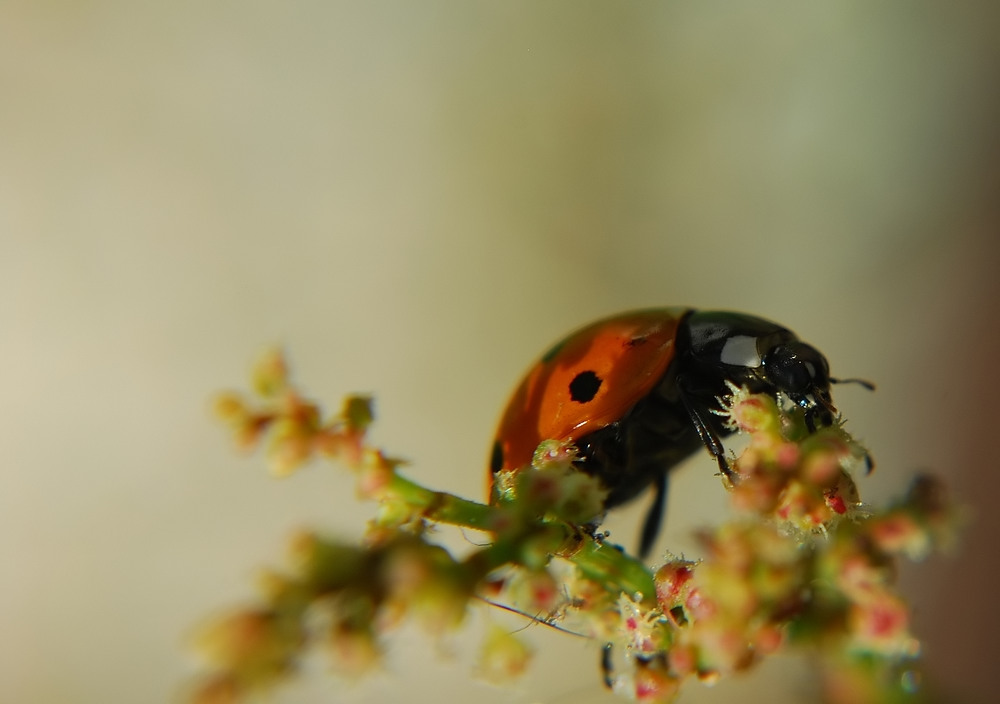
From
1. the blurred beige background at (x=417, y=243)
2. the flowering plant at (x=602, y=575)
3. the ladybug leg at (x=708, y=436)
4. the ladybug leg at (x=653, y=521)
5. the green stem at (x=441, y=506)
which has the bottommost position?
the flowering plant at (x=602, y=575)

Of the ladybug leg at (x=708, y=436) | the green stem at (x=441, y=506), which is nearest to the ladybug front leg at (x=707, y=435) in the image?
the ladybug leg at (x=708, y=436)

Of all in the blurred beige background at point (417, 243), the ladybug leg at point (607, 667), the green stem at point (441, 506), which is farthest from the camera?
the blurred beige background at point (417, 243)

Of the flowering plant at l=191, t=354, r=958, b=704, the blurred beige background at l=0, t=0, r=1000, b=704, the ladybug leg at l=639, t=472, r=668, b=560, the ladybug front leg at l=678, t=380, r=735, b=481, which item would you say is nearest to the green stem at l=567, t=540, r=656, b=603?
the flowering plant at l=191, t=354, r=958, b=704

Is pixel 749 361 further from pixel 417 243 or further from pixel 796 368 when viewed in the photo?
pixel 417 243

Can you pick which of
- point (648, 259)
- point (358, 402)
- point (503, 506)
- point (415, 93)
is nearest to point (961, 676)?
point (503, 506)

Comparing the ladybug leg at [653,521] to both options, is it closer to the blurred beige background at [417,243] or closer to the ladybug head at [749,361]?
the ladybug head at [749,361]

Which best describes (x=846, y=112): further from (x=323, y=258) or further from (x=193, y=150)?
(x=193, y=150)

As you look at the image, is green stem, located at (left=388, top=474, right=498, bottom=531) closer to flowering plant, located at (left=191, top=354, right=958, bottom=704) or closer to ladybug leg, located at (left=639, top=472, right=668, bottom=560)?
flowering plant, located at (left=191, top=354, right=958, bottom=704)

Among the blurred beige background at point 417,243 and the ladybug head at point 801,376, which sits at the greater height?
the blurred beige background at point 417,243

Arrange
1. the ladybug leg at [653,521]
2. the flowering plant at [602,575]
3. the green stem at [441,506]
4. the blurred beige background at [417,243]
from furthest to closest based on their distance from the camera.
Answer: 1. the blurred beige background at [417,243]
2. the ladybug leg at [653,521]
3. the green stem at [441,506]
4. the flowering plant at [602,575]
